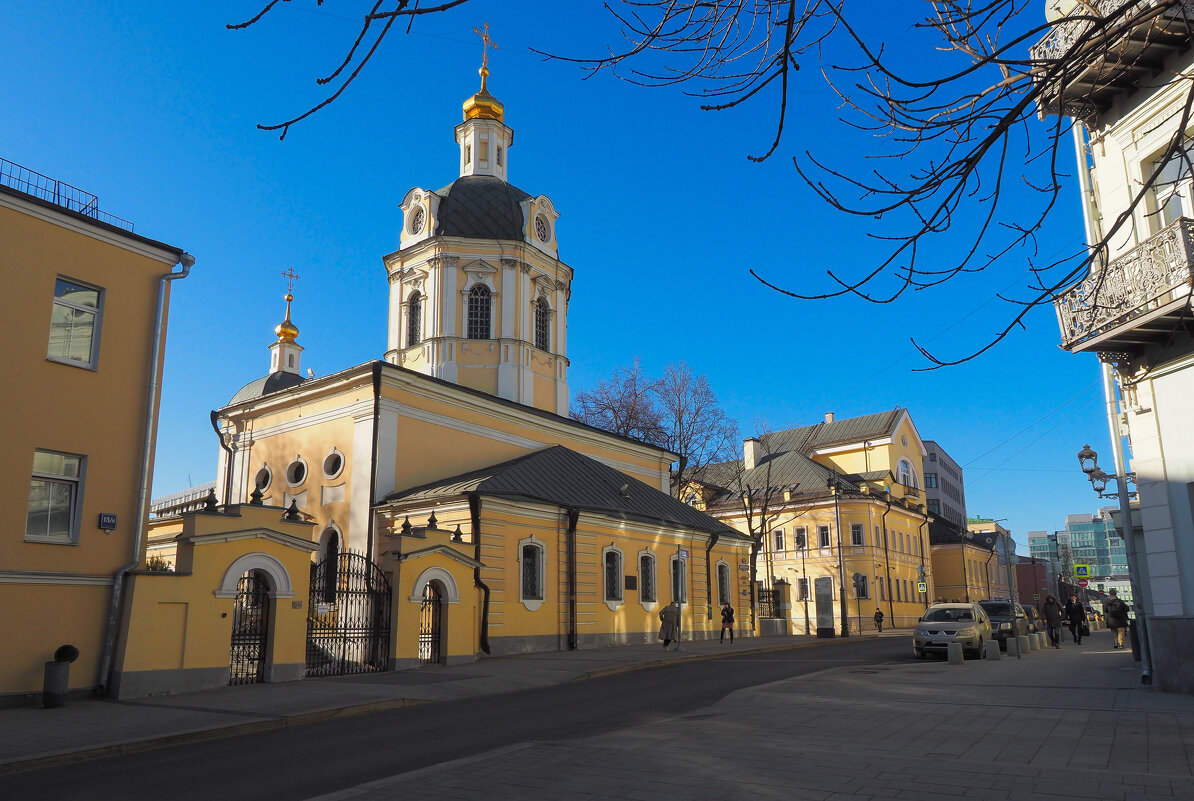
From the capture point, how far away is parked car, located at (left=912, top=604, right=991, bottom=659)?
23.0 meters

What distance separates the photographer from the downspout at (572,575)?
26062 mm

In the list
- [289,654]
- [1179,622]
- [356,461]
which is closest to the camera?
[1179,622]

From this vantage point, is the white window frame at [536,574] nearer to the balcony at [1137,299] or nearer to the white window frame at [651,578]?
the white window frame at [651,578]

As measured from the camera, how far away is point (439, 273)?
104 ft

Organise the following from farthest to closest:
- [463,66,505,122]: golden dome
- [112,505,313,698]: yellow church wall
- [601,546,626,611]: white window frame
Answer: [463,66,505,122]: golden dome, [601,546,626,611]: white window frame, [112,505,313,698]: yellow church wall

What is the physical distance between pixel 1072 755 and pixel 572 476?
71.6ft

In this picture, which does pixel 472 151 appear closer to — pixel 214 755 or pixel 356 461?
pixel 356 461

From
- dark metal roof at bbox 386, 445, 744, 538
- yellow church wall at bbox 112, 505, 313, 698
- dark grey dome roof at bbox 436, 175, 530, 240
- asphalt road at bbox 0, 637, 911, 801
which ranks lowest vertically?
asphalt road at bbox 0, 637, 911, 801

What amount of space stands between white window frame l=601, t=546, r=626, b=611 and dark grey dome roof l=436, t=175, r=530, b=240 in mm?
12534

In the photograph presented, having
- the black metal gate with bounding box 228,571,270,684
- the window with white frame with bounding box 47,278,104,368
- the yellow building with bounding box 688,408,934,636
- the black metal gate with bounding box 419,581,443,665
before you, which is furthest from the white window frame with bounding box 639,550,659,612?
the window with white frame with bounding box 47,278,104,368

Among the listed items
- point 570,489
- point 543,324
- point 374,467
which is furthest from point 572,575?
point 543,324

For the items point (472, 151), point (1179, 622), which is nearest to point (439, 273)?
point (472, 151)

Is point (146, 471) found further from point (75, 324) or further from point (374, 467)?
point (374, 467)

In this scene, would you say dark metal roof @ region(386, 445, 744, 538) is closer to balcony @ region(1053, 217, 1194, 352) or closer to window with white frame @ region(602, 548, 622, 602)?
window with white frame @ region(602, 548, 622, 602)
